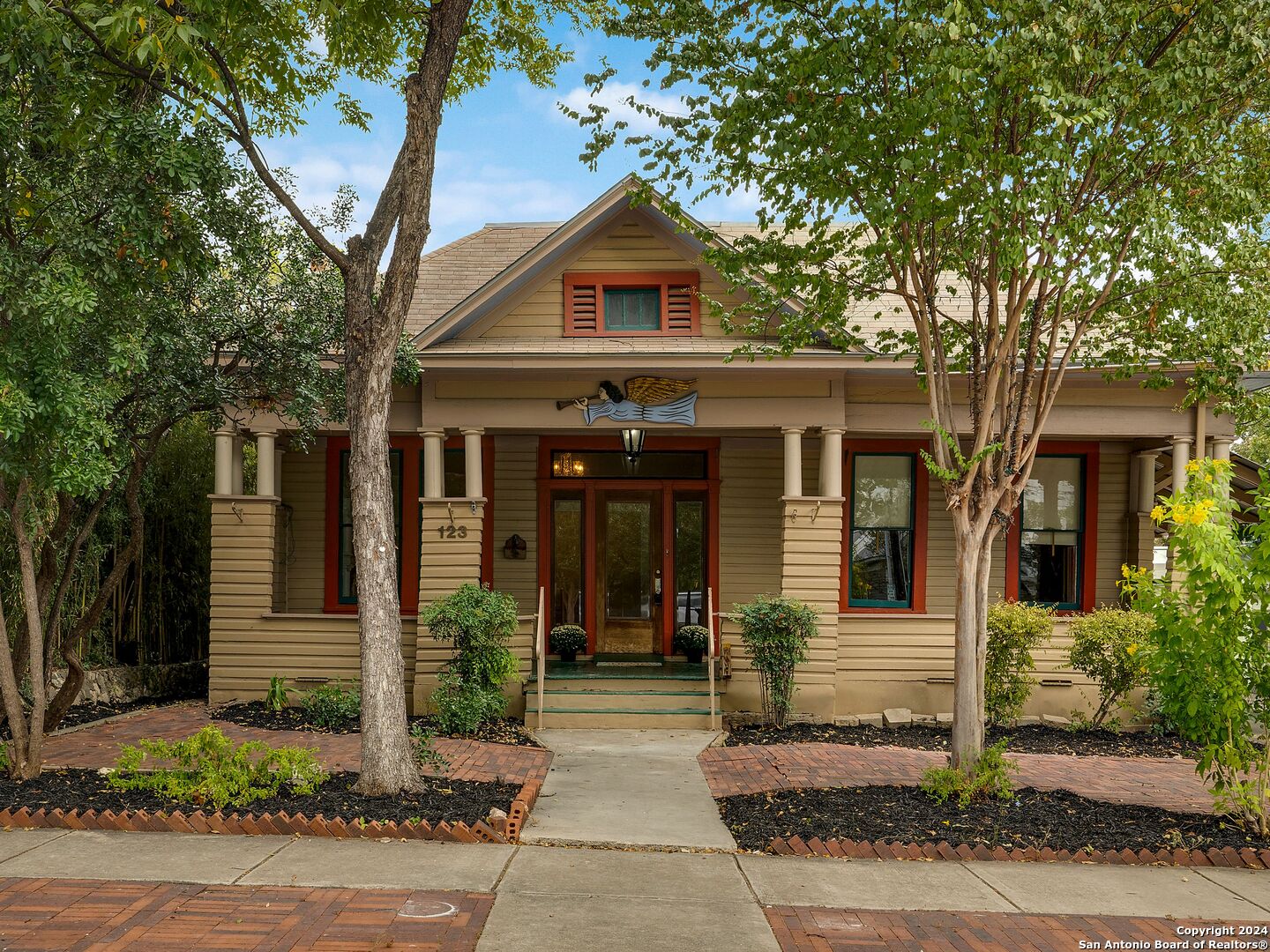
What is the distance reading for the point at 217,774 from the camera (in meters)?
6.66

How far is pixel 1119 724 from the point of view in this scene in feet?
36.3

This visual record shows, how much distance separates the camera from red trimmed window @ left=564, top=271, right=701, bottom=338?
11.9 metres

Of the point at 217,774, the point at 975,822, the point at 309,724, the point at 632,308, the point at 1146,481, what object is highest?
the point at 632,308

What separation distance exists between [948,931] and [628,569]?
8660mm

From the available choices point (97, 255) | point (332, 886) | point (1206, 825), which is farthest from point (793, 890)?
point (97, 255)

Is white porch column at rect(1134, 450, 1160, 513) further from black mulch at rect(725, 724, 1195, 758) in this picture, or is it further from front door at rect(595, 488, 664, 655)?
front door at rect(595, 488, 664, 655)

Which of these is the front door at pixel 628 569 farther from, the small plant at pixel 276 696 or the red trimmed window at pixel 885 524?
the small plant at pixel 276 696

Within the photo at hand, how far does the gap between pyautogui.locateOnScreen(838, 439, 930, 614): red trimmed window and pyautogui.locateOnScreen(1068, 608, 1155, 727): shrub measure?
2274 mm

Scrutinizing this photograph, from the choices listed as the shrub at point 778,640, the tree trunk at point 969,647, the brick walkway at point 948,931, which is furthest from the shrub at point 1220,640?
the shrub at point 778,640

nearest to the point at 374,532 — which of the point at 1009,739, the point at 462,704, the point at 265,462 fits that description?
the point at 462,704

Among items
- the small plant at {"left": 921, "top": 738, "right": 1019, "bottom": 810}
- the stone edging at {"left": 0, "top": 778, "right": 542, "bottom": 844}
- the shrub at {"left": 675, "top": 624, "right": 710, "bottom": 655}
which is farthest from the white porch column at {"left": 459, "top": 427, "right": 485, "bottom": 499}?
the small plant at {"left": 921, "top": 738, "right": 1019, "bottom": 810}

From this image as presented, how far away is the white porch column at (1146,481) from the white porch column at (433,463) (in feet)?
28.8

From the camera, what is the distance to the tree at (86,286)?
626 centimetres

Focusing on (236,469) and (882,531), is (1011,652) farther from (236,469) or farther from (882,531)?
(236,469)
